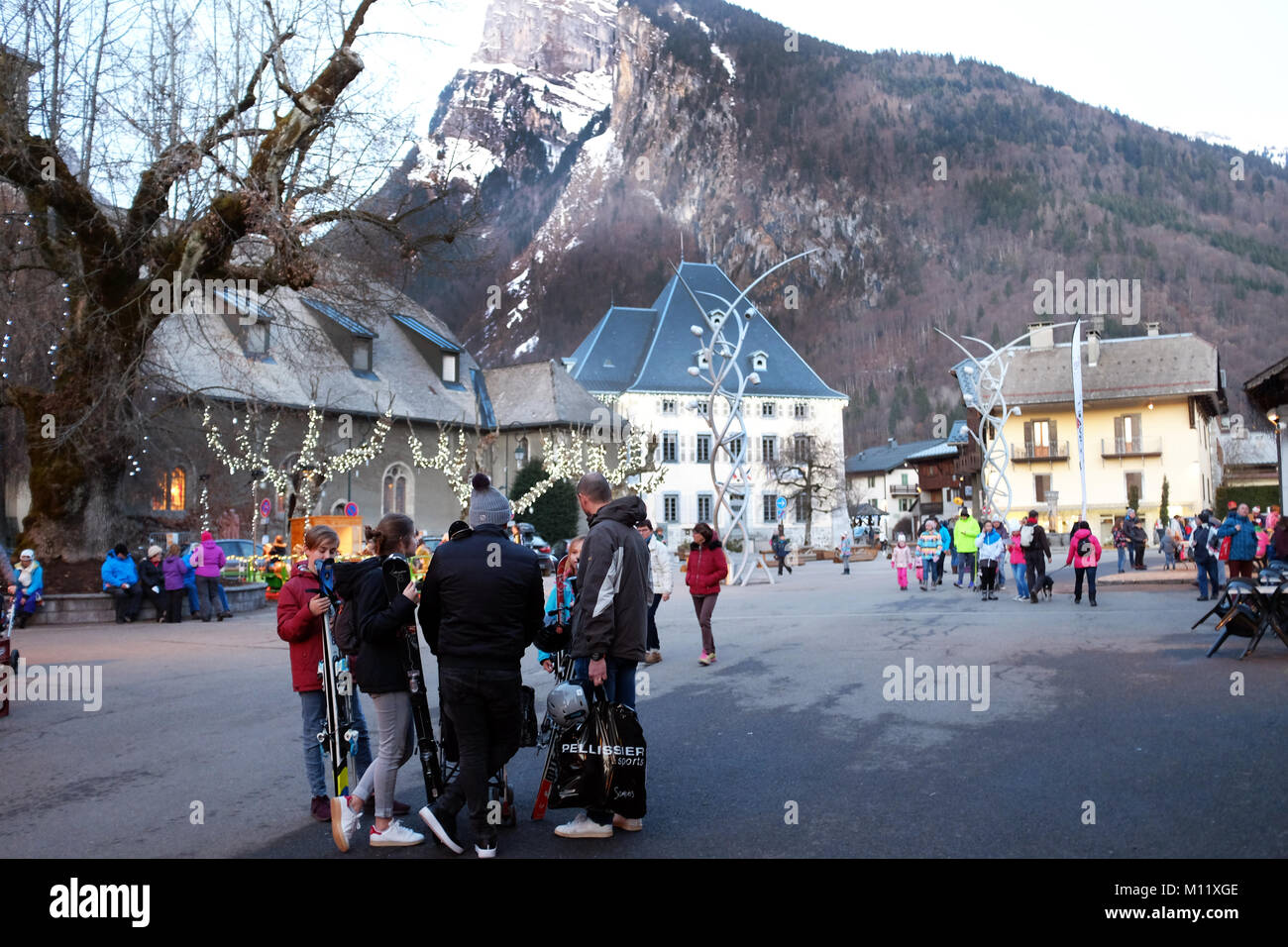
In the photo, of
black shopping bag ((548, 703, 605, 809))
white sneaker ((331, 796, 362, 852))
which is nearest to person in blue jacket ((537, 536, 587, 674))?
black shopping bag ((548, 703, 605, 809))

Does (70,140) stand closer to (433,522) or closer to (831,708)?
(831,708)

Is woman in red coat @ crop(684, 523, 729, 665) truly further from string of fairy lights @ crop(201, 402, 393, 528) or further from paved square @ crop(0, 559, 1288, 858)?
string of fairy lights @ crop(201, 402, 393, 528)

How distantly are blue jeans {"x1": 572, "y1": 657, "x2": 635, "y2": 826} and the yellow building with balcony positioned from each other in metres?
61.4

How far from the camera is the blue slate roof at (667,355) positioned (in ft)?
268

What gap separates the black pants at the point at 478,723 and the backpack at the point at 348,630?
0.60 metres

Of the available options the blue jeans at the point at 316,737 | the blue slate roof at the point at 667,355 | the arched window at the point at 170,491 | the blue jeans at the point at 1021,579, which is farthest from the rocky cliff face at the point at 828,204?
the blue jeans at the point at 316,737

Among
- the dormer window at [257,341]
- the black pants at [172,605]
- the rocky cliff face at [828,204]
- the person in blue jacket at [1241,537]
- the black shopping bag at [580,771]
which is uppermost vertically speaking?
the rocky cliff face at [828,204]

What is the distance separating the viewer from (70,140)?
2167 centimetres

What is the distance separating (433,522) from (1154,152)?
15833cm

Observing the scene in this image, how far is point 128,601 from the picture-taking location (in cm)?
2217

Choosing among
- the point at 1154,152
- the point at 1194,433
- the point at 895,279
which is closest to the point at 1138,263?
the point at 1154,152

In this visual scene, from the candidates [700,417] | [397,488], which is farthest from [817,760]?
[700,417]

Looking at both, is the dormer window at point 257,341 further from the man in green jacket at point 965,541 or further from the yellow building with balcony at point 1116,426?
Answer: the yellow building with balcony at point 1116,426

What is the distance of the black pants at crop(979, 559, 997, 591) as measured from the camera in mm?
23547
